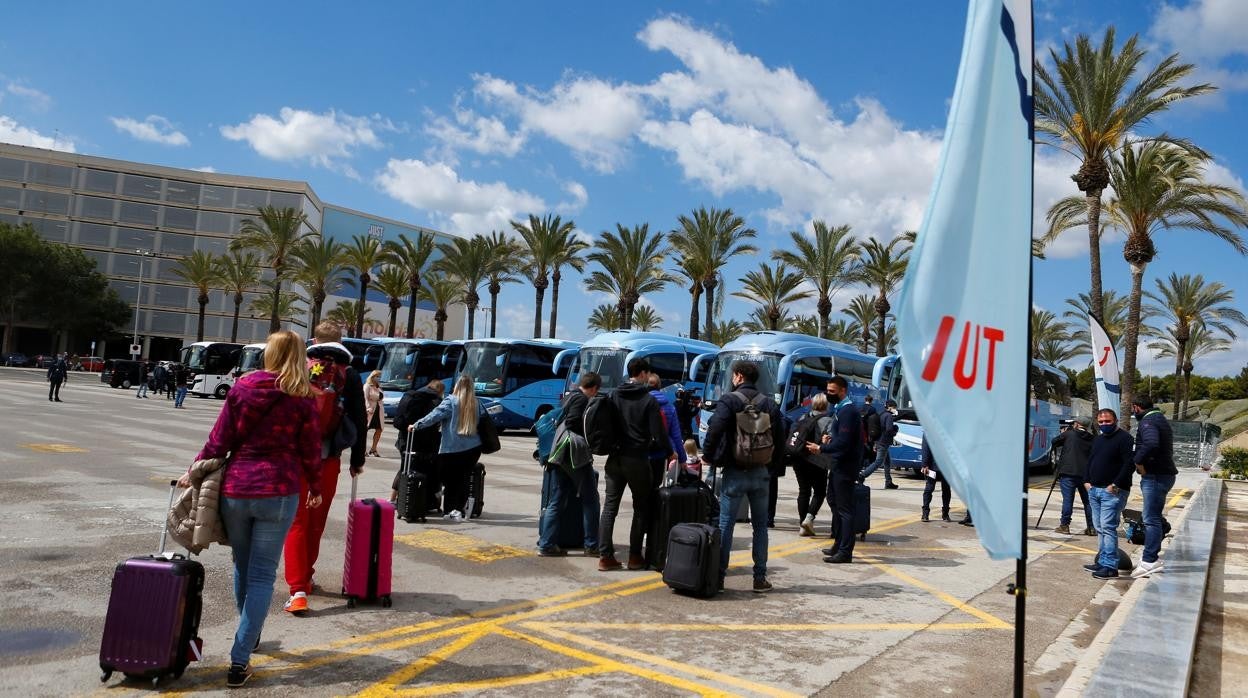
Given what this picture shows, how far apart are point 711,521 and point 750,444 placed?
52.0 inches

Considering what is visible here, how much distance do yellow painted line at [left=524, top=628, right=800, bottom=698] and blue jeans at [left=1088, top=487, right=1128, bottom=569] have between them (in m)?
5.65

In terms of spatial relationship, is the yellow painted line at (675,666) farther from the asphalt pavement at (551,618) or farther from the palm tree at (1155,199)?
the palm tree at (1155,199)

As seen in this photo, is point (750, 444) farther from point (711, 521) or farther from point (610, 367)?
point (610, 367)

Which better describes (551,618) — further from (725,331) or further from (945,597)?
(725,331)

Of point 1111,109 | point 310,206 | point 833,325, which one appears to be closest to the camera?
point 1111,109

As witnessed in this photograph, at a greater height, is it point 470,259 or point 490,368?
point 470,259

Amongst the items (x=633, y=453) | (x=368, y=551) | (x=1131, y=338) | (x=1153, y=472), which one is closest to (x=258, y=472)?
(x=368, y=551)

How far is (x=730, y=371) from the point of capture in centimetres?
2258

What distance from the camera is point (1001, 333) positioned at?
2.88m

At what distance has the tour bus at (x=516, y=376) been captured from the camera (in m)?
27.3

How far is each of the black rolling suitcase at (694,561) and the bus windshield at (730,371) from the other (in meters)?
14.7

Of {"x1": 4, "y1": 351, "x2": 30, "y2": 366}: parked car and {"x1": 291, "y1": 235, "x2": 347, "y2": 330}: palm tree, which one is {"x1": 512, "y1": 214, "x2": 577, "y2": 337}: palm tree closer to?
{"x1": 291, "y1": 235, "x2": 347, "y2": 330}: palm tree

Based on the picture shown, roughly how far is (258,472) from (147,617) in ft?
2.73

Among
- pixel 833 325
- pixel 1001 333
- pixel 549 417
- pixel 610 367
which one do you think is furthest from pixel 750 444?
pixel 833 325
